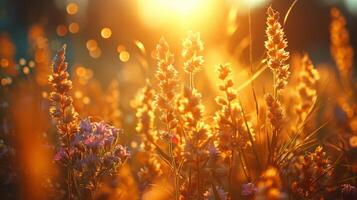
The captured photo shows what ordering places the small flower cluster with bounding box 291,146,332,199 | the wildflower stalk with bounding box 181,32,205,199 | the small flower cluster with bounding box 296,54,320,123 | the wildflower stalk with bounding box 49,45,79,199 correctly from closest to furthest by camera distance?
1. the wildflower stalk with bounding box 181,32,205,199
2. the wildflower stalk with bounding box 49,45,79,199
3. the small flower cluster with bounding box 291,146,332,199
4. the small flower cluster with bounding box 296,54,320,123

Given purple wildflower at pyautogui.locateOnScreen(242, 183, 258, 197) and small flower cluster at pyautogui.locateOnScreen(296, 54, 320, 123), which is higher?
small flower cluster at pyautogui.locateOnScreen(296, 54, 320, 123)

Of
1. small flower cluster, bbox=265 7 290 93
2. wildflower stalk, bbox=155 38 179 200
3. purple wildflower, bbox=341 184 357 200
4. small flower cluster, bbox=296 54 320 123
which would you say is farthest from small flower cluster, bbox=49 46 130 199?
small flower cluster, bbox=296 54 320 123

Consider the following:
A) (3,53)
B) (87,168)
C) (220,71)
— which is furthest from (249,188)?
(3,53)

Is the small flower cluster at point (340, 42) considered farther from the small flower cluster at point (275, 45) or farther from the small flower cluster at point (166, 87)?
the small flower cluster at point (166, 87)

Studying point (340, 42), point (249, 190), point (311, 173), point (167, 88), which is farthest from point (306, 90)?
point (340, 42)

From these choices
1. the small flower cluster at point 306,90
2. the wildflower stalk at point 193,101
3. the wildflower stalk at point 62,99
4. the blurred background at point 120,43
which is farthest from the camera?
the blurred background at point 120,43

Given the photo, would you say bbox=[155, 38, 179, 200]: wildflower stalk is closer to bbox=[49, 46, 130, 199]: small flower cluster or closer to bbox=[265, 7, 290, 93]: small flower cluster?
bbox=[49, 46, 130, 199]: small flower cluster

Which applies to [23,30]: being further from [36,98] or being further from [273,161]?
[273,161]

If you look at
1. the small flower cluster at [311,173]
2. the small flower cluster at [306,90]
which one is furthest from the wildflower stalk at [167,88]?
the small flower cluster at [306,90]

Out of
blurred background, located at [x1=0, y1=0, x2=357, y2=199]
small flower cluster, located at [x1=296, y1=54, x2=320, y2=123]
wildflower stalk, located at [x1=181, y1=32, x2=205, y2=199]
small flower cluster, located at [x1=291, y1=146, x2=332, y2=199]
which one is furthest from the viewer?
blurred background, located at [x1=0, y1=0, x2=357, y2=199]

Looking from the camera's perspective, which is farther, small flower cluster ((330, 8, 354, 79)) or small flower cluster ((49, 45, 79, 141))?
small flower cluster ((330, 8, 354, 79))

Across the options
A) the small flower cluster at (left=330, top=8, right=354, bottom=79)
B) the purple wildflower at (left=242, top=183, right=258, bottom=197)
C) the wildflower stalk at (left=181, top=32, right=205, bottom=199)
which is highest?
the small flower cluster at (left=330, top=8, right=354, bottom=79)
